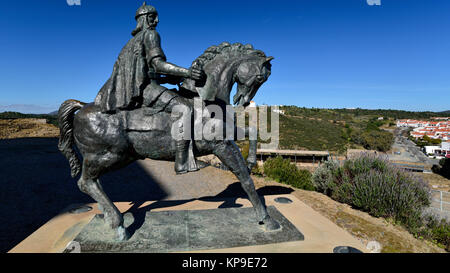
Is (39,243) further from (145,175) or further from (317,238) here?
(145,175)

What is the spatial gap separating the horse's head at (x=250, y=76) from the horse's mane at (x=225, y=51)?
13 centimetres

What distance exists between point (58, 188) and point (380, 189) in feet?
34.0

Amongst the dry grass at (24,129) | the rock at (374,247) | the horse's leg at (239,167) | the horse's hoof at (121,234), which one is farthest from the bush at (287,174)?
the dry grass at (24,129)

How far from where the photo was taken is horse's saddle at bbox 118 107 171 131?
3389mm

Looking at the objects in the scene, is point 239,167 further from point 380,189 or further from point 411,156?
point 411,156

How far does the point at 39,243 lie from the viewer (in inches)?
141

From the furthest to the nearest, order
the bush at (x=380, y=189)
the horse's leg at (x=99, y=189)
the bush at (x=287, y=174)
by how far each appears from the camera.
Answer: the bush at (x=287, y=174)
the bush at (x=380, y=189)
the horse's leg at (x=99, y=189)

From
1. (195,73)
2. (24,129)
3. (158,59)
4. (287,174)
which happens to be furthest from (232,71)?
(24,129)

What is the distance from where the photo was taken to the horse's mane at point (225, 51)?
3.57 metres

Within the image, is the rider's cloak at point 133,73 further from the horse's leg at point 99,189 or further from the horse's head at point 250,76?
the horse's head at point 250,76

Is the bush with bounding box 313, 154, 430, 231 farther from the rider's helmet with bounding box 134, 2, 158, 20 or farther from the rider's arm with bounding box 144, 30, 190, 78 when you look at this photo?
the rider's helmet with bounding box 134, 2, 158, 20

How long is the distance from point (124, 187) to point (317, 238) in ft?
26.9
